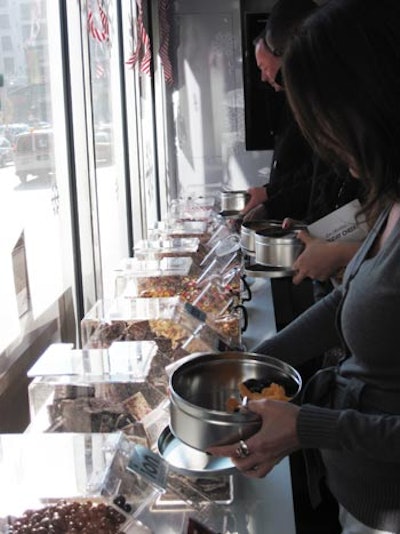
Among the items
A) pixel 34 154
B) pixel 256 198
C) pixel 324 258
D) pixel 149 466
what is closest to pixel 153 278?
pixel 34 154

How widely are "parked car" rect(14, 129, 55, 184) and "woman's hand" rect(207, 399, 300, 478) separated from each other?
120 cm

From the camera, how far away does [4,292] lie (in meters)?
1.73

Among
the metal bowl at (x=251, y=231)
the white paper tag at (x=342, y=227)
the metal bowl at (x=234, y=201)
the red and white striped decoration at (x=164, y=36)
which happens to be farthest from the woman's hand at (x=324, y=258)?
the red and white striped decoration at (x=164, y=36)

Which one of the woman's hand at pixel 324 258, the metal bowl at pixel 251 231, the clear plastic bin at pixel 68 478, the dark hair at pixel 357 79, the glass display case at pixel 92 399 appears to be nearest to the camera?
the dark hair at pixel 357 79

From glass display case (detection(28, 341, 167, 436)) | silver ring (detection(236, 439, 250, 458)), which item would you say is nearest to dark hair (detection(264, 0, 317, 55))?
glass display case (detection(28, 341, 167, 436))

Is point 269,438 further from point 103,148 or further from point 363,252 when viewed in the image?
point 103,148

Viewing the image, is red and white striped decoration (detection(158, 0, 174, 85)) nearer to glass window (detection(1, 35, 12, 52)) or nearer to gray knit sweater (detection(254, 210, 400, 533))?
glass window (detection(1, 35, 12, 52))

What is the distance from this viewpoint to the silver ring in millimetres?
866

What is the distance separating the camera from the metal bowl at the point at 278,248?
183 cm

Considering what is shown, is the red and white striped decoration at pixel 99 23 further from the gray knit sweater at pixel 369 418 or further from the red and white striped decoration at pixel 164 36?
the gray knit sweater at pixel 369 418

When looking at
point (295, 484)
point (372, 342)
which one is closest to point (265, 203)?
point (295, 484)

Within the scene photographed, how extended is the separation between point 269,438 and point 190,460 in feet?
0.83

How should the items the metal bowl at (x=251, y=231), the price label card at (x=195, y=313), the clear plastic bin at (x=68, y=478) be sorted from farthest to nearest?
the metal bowl at (x=251, y=231)
the price label card at (x=195, y=313)
the clear plastic bin at (x=68, y=478)

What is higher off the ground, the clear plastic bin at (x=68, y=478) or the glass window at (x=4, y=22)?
the glass window at (x=4, y=22)
